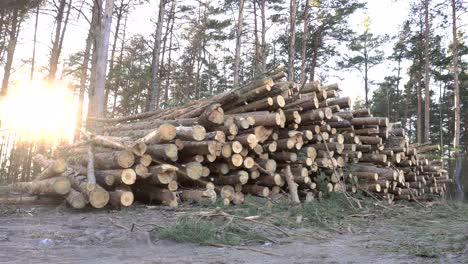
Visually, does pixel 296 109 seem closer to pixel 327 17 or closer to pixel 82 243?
pixel 82 243

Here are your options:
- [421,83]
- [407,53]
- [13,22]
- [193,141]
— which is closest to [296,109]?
[193,141]

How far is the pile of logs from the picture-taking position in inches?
273

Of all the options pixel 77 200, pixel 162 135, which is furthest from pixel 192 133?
pixel 77 200

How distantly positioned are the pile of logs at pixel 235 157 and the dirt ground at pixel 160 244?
2.45ft

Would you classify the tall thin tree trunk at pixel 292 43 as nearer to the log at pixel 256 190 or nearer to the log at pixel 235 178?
the log at pixel 256 190

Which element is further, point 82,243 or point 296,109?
point 296,109

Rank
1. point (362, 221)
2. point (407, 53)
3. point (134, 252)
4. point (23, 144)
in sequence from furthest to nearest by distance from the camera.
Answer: point (407, 53), point (23, 144), point (362, 221), point (134, 252)

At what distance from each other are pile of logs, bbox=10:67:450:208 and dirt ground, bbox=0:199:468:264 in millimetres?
748

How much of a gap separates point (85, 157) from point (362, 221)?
5.38 m

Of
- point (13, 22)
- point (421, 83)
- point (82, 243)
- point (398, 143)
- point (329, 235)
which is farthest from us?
point (421, 83)

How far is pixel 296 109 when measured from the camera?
8.01 metres

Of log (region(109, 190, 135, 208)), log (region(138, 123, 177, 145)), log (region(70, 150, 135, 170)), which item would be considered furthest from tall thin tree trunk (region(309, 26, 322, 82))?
log (region(109, 190, 135, 208))

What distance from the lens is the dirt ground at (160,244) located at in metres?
3.87

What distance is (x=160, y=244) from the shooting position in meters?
4.64
